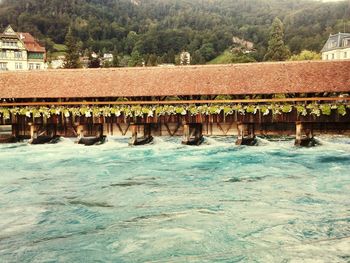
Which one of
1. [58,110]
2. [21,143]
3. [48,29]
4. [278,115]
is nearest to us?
[278,115]

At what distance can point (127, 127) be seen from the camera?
28.2m

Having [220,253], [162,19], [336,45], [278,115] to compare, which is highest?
[162,19]

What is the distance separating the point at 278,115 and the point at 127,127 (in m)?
10.0

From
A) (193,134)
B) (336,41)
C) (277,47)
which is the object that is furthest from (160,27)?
(193,134)

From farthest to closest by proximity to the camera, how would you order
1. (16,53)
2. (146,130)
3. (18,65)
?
1. (18,65)
2. (16,53)
3. (146,130)

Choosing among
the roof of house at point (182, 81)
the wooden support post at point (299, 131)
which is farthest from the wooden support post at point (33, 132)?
the wooden support post at point (299, 131)

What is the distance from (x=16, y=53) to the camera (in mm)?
72812

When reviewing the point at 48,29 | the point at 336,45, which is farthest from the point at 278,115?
the point at 48,29

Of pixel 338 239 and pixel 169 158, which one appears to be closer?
pixel 338 239

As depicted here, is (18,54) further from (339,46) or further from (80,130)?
(339,46)

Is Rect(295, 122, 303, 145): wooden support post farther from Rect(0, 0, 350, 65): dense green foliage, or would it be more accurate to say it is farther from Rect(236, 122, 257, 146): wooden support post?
Rect(0, 0, 350, 65): dense green foliage

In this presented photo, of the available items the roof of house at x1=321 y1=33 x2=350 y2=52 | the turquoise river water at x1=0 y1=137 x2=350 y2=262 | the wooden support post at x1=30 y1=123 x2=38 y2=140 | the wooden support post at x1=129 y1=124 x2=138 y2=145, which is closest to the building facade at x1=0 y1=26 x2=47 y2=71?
the wooden support post at x1=30 y1=123 x2=38 y2=140

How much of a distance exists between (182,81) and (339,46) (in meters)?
53.5

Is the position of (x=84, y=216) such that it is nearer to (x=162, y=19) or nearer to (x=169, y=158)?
(x=169, y=158)
